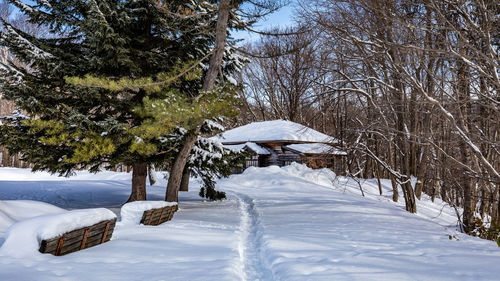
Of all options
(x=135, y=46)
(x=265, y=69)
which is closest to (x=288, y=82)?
(x=265, y=69)

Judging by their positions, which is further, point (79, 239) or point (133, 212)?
point (133, 212)

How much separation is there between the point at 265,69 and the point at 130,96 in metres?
29.2

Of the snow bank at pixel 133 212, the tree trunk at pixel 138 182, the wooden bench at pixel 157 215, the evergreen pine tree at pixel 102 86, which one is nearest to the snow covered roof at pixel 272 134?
the tree trunk at pixel 138 182

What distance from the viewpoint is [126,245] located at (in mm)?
5672

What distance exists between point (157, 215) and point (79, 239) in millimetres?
2898

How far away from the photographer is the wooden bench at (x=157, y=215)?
24.8 ft

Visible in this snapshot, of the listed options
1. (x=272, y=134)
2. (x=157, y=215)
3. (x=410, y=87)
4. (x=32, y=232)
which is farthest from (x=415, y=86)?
(x=272, y=134)

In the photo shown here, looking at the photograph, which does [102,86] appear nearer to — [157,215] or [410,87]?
[157,215]

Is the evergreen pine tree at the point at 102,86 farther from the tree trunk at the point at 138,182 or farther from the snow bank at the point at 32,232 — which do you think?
the snow bank at the point at 32,232

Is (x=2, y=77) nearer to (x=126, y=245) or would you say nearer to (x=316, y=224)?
(x=126, y=245)

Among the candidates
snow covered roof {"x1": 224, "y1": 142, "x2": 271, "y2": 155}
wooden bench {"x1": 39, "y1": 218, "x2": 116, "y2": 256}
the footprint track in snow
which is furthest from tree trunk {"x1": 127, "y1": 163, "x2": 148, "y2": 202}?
snow covered roof {"x1": 224, "y1": 142, "x2": 271, "y2": 155}

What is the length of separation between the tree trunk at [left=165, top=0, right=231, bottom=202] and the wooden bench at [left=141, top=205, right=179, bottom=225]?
5.96ft

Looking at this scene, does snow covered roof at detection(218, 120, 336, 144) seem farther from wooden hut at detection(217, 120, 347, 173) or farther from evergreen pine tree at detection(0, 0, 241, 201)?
evergreen pine tree at detection(0, 0, 241, 201)

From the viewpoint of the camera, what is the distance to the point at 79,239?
5.13 metres
